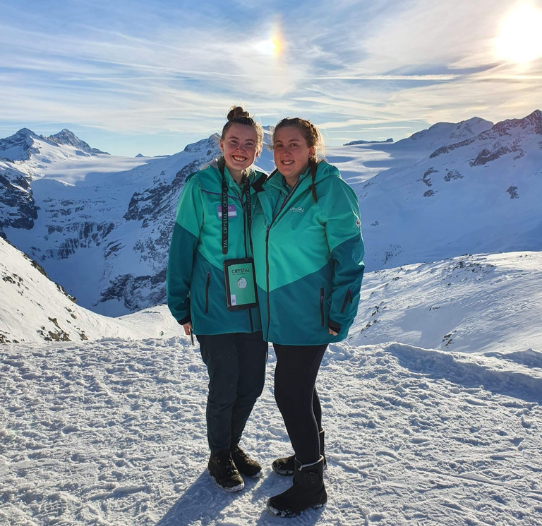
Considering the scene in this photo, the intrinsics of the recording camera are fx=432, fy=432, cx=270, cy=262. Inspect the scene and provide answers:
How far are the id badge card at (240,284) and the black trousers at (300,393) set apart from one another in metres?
0.45

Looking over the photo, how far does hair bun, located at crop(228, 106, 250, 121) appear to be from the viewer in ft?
10.9

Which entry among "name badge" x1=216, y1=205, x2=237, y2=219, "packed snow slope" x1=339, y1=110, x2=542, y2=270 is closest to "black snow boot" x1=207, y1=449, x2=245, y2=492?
"name badge" x1=216, y1=205, x2=237, y2=219

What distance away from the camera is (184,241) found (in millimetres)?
3221

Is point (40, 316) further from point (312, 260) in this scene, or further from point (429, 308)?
point (312, 260)

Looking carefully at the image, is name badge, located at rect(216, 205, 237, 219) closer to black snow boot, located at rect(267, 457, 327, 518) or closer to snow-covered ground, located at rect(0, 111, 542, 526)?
black snow boot, located at rect(267, 457, 327, 518)

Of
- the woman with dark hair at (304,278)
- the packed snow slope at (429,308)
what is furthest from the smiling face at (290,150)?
the packed snow slope at (429,308)

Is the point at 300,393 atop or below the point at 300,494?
atop

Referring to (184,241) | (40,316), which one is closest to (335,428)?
(184,241)

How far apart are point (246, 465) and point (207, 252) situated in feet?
5.76

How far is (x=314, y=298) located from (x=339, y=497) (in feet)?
5.00

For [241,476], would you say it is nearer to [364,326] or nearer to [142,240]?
[364,326]

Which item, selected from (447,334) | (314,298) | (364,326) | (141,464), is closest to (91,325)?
(364,326)

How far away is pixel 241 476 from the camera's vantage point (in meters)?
3.47

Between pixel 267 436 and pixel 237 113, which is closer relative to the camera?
pixel 237 113
